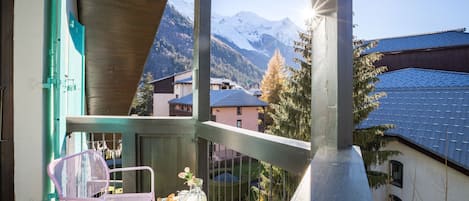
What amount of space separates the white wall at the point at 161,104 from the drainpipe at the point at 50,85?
9.19 m

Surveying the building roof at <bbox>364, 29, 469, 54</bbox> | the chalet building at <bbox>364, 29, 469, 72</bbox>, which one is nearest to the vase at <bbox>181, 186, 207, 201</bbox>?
the chalet building at <bbox>364, 29, 469, 72</bbox>

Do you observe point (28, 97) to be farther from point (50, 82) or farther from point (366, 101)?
point (366, 101)

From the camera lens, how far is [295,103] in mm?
9938

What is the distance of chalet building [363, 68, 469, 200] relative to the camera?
9.88ft

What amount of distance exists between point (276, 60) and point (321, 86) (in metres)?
9.38

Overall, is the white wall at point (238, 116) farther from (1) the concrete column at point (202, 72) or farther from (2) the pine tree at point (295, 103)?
(1) the concrete column at point (202, 72)

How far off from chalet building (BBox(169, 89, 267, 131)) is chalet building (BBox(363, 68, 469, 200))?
390cm

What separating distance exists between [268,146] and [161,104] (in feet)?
36.1

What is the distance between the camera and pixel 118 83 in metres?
5.13

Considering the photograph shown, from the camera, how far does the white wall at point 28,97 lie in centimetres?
193

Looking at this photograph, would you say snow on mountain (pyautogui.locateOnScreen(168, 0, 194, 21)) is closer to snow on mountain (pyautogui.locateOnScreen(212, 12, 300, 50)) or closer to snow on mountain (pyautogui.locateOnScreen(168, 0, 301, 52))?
snow on mountain (pyautogui.locateOnScreen(168, 0, 301, 52))

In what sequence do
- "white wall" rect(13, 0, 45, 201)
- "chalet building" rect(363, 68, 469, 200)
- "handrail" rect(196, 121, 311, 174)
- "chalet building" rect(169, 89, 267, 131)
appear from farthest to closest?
"chalet building" rect(169, 89, 267, 131), "chalet building" rect(363, 68, 469, 200), "white wall" rect(13, 0, 45, 201), "handrail" rect(196, 121, 311, 174)

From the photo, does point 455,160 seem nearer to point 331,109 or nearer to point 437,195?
point 437,195

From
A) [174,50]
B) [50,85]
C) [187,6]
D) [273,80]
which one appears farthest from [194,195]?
[174,50]
